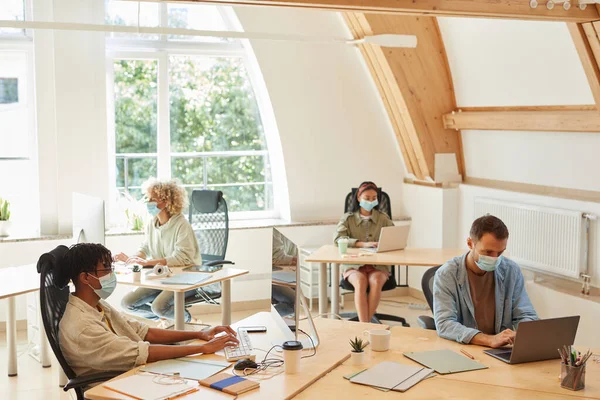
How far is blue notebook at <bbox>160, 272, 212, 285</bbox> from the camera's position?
5.23m

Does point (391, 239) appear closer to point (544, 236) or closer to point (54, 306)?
point (544, 236)

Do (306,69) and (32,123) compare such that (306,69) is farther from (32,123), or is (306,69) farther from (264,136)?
(32,123)

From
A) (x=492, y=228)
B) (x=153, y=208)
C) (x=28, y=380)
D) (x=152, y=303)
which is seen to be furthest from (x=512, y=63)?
(x=28, y=380)

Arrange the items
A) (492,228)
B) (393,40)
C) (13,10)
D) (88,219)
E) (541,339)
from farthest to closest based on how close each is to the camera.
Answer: (13,10) < (393,40) < (88,219) < (492,228) < (541,339)

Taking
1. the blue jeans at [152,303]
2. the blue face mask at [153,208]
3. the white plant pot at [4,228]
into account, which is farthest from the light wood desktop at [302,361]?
the white plant pot at [4,228]

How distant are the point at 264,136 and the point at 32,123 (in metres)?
2.34

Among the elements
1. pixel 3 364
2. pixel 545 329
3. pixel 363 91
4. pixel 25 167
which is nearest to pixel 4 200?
pixel 25 167

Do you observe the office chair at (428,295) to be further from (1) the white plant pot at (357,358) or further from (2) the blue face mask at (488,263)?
(1) the white plant pot at (357,358)

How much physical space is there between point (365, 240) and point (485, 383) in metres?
3.48

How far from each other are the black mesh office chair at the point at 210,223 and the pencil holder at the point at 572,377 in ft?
11.8

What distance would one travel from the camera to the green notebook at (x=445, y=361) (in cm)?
341

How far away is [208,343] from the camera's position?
3.61m

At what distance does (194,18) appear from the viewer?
762 centimetres

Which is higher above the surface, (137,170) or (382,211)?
(137,170)
